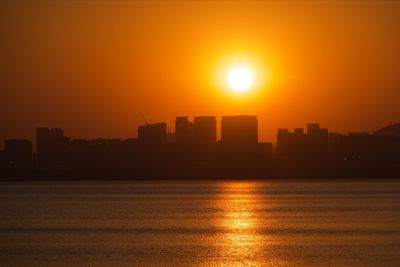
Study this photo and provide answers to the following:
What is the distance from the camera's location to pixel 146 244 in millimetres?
64062

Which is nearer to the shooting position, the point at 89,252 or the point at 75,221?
the point at 89,252

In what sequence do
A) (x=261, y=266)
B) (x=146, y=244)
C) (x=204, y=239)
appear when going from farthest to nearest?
(x=204, y=239) → (x=146, y=244) → (x=261, y=266)

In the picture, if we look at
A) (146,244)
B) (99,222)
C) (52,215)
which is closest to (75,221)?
(99,222)

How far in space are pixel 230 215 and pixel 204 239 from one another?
31089mm

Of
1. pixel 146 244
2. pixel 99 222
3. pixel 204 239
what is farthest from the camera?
pixel 99 222

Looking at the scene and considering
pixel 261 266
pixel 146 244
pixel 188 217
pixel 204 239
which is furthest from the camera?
pixel 188 217

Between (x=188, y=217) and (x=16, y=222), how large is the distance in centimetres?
1717

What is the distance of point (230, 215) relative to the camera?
100062 millimetres

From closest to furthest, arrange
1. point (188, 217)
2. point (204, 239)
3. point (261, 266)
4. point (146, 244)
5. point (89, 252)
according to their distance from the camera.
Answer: point (261, 266) < point (89, 252) < point (146, 244) < point (204, 239) < point (188, 217)

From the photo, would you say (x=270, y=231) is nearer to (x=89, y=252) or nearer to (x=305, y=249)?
(x=305, y=249)

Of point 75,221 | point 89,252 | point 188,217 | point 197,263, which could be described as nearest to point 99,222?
point 75,221

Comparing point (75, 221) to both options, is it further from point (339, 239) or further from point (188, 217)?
point (339, 239)

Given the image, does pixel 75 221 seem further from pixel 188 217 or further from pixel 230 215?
pixel 230 215

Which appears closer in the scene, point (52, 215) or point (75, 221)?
point (75, 221)
